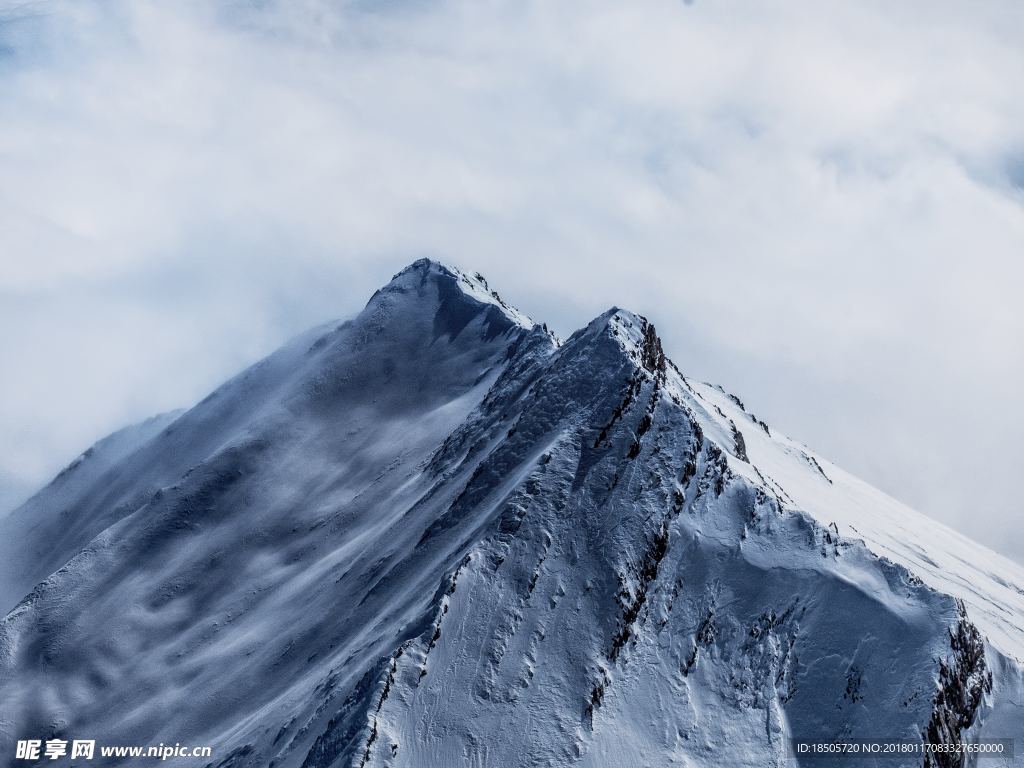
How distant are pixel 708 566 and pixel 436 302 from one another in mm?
93550

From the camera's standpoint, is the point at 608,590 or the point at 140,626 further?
the point at 140,626

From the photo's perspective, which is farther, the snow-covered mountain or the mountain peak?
the mountain peak

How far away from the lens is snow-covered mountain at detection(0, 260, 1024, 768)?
236ft

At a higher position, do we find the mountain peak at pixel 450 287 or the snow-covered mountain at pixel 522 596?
the mountain peak at pixel 450 287

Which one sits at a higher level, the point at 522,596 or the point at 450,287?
the point at 450,287

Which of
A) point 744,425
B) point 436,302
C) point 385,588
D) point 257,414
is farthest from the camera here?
point 436,302

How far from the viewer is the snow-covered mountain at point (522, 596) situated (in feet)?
236

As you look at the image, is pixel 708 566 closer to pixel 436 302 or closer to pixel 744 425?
pixel 744 425

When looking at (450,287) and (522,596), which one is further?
(450,287)

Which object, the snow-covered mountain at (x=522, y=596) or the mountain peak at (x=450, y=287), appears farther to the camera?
the mountain peak at (x=450, y=287)

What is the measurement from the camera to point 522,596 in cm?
7788

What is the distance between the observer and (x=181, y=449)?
159375mm

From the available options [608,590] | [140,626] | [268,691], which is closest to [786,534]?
[608,590]

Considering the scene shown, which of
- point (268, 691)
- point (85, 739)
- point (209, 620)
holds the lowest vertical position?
point (85, 739)
